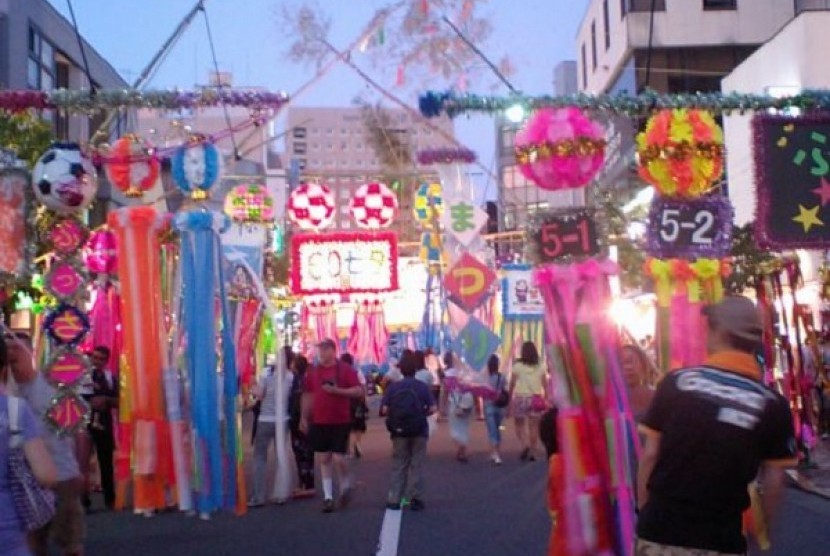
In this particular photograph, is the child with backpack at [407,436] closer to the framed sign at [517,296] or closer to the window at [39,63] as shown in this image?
the framed sign at [517,296]

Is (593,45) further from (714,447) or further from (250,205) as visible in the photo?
(714,447)

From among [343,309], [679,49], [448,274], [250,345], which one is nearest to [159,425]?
[250,345]

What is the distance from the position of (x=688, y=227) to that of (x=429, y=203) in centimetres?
1499

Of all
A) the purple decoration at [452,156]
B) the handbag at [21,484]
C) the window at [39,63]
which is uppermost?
the window at [39,63]

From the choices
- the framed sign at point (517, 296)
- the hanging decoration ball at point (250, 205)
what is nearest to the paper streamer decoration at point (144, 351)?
the hanging decoration ball at point (250, 205)

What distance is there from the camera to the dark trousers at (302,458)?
1442 centimetres

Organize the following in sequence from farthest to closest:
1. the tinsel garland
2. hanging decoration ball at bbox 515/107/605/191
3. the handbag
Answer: the tinsel garland → hanging decoration ball at bbox 515/107/605/191 → the handbag

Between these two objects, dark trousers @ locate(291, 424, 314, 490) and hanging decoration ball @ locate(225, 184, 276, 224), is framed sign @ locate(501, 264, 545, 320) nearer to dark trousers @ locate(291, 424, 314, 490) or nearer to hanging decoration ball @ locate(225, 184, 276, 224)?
hanging decoration ball @ locate(225, 184, 276, 224)

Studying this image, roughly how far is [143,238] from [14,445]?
7.31 meters

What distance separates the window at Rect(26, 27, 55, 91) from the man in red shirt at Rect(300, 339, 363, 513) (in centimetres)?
1956

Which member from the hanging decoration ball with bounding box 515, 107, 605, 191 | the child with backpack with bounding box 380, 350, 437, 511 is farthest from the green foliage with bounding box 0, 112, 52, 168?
the hanging decoration ball with bounding box 515, 107, 605, 191

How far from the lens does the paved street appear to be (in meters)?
10.4

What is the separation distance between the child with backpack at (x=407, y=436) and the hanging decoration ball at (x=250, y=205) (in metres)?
11.1

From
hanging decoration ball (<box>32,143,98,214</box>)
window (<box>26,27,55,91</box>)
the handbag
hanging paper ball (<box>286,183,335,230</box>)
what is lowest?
the handbag
